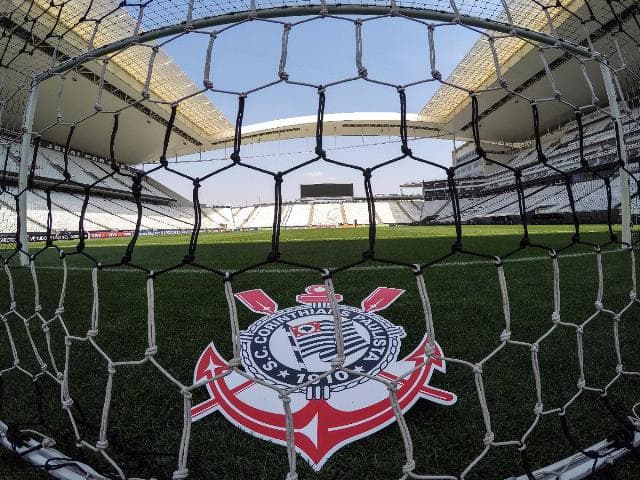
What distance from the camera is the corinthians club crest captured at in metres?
0.83

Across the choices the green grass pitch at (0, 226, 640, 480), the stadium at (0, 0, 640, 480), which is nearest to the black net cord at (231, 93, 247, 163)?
the stadium at (0, 0, 640, 480)

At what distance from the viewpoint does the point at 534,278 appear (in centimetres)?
219

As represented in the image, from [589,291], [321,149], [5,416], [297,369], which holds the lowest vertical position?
[5,416]

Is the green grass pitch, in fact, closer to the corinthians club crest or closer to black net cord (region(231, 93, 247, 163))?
the corinthians club crest

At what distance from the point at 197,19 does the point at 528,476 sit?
66.2 inches

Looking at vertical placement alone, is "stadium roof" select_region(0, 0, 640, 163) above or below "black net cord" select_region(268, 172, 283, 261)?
above

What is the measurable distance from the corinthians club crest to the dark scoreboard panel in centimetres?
3434

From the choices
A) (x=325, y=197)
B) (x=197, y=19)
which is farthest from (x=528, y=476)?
(x=325, y=197)

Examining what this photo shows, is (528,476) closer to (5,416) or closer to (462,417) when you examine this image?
(462,417)

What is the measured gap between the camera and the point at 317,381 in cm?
76

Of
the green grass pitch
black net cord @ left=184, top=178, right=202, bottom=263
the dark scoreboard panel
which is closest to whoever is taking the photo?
the green grass pitch

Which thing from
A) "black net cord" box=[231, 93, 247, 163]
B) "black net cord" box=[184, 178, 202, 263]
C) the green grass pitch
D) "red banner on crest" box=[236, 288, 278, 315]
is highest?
"black net cord" box=[231, 93, 247, 163]

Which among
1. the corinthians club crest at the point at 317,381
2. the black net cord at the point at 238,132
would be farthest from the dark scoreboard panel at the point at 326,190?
the black net cord at the point at 238,132

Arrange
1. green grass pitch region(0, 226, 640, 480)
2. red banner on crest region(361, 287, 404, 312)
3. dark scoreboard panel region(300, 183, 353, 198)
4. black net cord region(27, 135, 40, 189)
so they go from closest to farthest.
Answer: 1. green grass pitch region(0, 226, 640, 480)
2. black net cord region(27, 135, 40, 189)
3. red banner on crest region(361, 287, 404, 312)
4. dark scoreboard panel region(300, 183, 353, 198)
